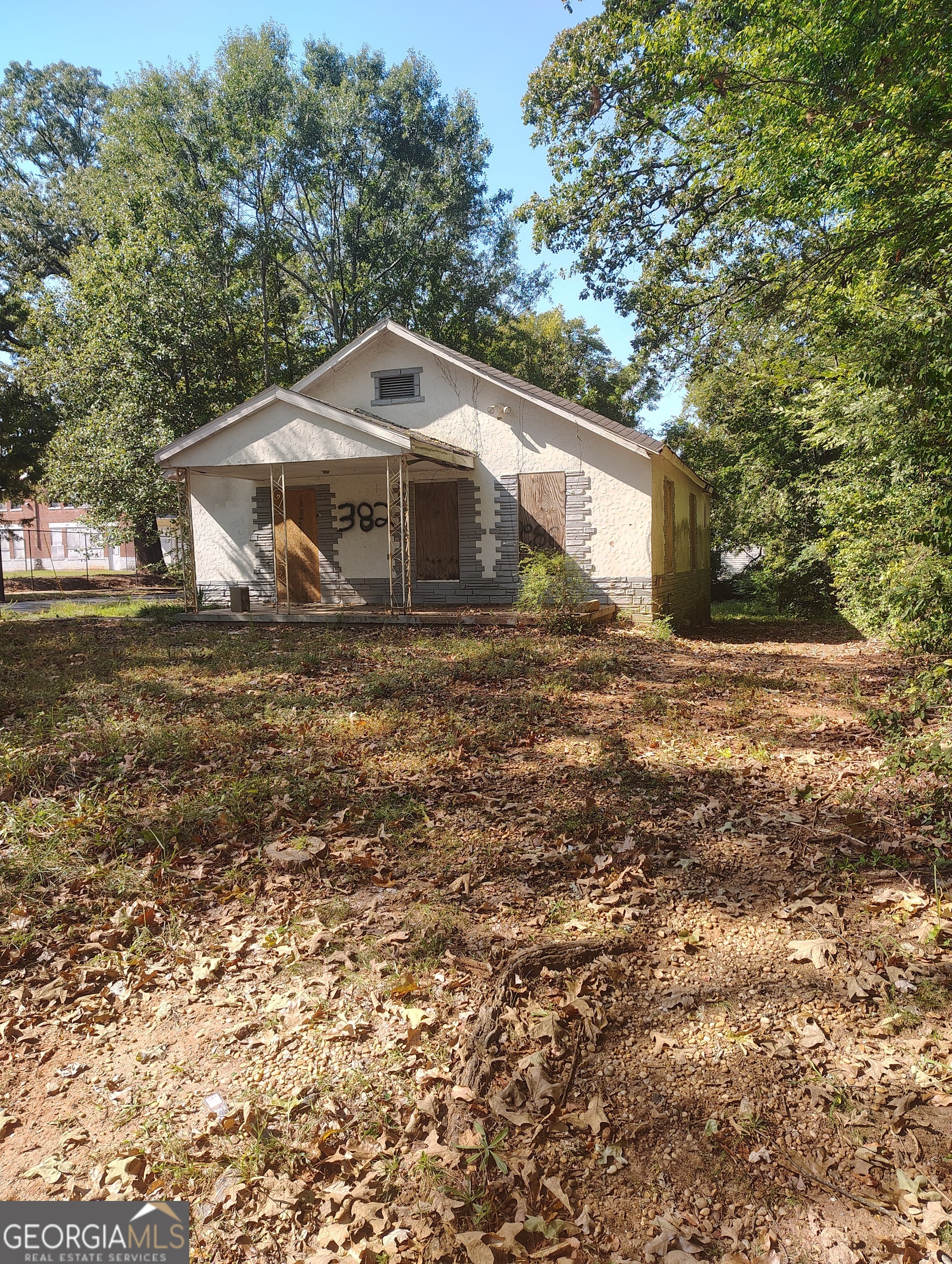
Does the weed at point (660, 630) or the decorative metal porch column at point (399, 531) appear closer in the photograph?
the weed at point (660, 630)

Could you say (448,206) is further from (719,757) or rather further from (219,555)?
(719,757)

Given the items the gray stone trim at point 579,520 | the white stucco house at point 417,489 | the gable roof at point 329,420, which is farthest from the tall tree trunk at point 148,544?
the gray stone trim at point 579,520

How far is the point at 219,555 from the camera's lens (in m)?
17.8

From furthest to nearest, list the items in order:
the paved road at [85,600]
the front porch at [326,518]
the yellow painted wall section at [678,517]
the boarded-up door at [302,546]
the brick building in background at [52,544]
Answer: the brick building in background at [52,544] → the paved road at [85,600] → the boarded-up door at [302,546] → the yellow painted wall section at [678,517] → the front porch at [326,518]

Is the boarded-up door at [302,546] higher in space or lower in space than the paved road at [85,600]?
higher

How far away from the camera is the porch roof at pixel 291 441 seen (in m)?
13.2

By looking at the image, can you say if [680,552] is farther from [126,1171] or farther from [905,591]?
[126,1171]

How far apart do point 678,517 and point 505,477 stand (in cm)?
520

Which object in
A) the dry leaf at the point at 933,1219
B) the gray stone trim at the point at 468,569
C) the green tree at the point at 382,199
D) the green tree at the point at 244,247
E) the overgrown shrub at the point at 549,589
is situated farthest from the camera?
the green tree at the point at 382,199

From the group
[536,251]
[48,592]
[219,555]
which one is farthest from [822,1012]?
[48,592]

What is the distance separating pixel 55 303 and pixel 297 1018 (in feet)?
96.9

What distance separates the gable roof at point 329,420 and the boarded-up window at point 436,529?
Result: 1167 millimetres

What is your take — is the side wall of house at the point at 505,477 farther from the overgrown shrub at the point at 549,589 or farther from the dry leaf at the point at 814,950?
the dry leaf at the point at 814,950

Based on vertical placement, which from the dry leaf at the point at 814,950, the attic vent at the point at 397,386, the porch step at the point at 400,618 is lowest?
the dry leaf at the point at 814,950
